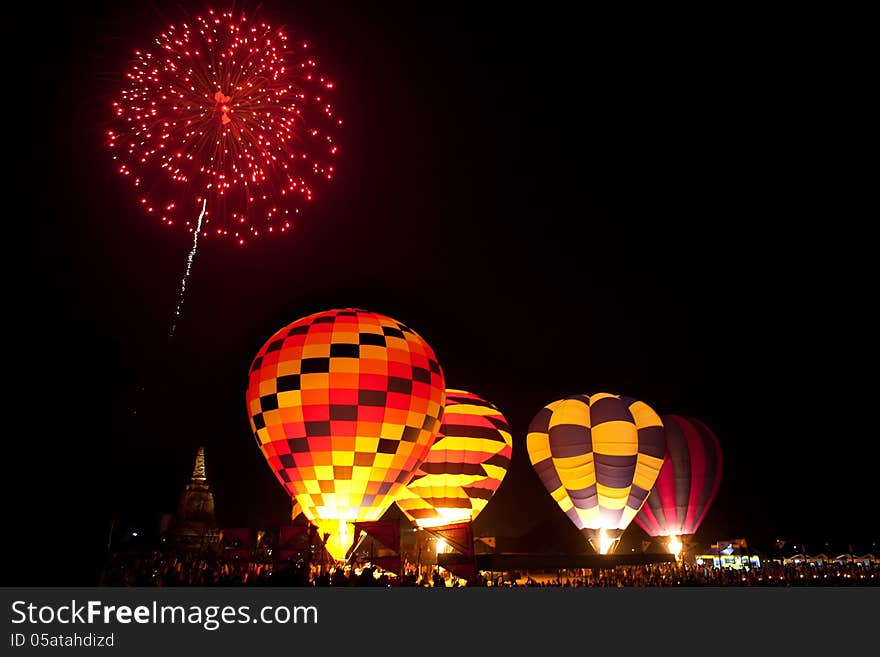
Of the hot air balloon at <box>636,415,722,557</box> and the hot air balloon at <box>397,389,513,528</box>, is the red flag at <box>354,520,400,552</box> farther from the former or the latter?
the hot air balloon at <box>636,415,722,557</box>

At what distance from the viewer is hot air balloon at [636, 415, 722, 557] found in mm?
22375

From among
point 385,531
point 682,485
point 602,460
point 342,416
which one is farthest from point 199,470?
point 385,531

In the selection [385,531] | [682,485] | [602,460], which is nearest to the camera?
[385,531]

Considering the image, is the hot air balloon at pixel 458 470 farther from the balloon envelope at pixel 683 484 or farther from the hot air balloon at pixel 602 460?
the balloon envelope at pixel 683 484

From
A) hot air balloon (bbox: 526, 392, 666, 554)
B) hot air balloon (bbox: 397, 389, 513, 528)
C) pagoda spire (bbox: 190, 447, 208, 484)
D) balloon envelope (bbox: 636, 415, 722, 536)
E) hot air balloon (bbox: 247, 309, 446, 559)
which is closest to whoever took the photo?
hot air balloon (bbox: 247, 309, 446, 559)

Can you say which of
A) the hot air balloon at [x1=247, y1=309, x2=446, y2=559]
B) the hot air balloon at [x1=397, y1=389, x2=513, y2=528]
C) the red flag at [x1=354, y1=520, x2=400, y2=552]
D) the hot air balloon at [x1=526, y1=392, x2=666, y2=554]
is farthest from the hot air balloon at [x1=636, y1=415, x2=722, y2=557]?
the red flag at [x1=354, y1=520, x2=400, y2=552]

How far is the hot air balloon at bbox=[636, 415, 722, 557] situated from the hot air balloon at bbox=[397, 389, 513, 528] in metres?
6.03

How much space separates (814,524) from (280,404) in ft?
127

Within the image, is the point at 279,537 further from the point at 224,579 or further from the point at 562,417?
the point at 562,417

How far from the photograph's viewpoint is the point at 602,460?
63.3ft

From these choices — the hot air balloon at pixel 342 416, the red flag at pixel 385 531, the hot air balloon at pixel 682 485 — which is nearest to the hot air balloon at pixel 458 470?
the hot air balloon at pixel 342 416

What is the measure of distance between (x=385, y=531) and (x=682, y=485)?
1316 centimetres

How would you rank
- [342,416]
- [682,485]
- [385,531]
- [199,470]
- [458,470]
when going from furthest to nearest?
[199,470] < [682,485] < [458,470] < [342,416] < [385,531]

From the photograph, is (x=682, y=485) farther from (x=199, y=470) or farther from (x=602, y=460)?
(x=199, y=470)
